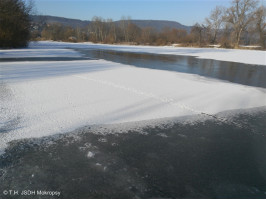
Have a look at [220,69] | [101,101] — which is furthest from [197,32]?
[101,101]

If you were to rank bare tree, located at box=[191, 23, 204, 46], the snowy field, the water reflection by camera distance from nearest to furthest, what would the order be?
the snowy field
the water reflection
bare tree, located at box=[191, 23, 204, 46]

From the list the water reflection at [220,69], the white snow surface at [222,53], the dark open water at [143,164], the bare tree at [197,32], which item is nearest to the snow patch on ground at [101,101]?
the dark open water at [143,164]

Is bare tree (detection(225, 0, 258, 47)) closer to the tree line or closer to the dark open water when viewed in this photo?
the tree line

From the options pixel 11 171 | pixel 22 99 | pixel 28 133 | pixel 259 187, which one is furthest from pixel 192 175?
pixel 22 99

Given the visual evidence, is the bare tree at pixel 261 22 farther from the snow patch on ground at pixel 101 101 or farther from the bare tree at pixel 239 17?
the snow patch on ground at pixel 101 101

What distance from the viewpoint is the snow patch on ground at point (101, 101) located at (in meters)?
4.69

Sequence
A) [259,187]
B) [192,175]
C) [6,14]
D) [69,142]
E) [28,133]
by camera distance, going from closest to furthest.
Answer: [259,187], [192,175], [69,142], [28,133], [6,14]

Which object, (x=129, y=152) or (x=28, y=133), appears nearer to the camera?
(x=129, y=152)

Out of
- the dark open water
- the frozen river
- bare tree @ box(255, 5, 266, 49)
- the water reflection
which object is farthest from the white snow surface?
the dark open water

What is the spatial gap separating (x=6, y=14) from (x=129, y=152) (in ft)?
101

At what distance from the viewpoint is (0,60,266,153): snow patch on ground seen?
15.4ft

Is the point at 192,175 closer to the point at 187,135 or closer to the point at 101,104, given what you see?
the point at 187,135

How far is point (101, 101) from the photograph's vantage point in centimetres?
620

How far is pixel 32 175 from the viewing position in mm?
2885
